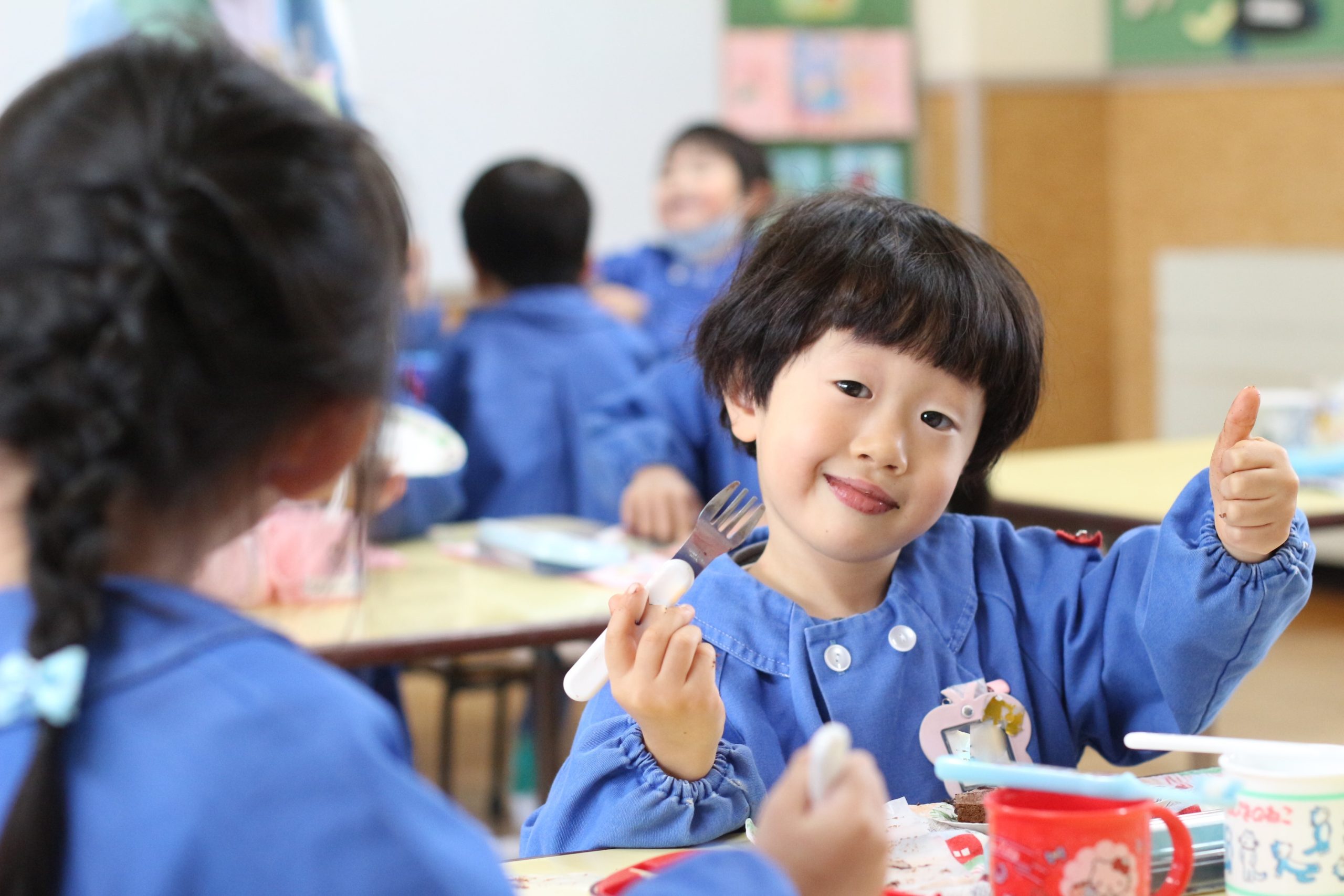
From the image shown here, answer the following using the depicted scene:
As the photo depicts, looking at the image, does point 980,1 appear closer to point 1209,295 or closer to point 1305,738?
point 1209,295

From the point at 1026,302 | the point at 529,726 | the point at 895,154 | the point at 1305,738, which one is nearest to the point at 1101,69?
the point at 895,154

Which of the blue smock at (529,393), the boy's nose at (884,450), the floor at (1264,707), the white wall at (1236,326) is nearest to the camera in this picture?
the boy's nose at (884,450)

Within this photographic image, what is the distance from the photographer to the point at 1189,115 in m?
5.44

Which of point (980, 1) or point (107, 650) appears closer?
point (107, 650)

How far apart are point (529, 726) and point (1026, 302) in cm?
212

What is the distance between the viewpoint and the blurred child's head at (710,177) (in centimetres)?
391

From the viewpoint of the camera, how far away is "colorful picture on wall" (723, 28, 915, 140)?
17.4 ft

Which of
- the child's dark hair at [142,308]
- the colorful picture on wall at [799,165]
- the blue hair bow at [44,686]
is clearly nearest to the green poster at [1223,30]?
the colorful picture on wall at [799,165]

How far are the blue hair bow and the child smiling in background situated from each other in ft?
1.51

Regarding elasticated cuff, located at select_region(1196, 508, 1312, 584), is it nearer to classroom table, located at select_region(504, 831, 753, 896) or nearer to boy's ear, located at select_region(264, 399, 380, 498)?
classroom table, located at select_region(504, 831, 753, 896)

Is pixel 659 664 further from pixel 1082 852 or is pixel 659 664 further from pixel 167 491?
pixel 167 491

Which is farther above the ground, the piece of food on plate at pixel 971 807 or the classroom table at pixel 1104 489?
the piece of food on plate at pixel 971 807

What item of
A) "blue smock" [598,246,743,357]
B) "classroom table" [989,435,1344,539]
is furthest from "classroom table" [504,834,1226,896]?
"blue smock" [598,246,743,357]

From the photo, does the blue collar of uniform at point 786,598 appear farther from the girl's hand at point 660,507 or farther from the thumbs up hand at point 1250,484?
the girl's hand at point 660,507
